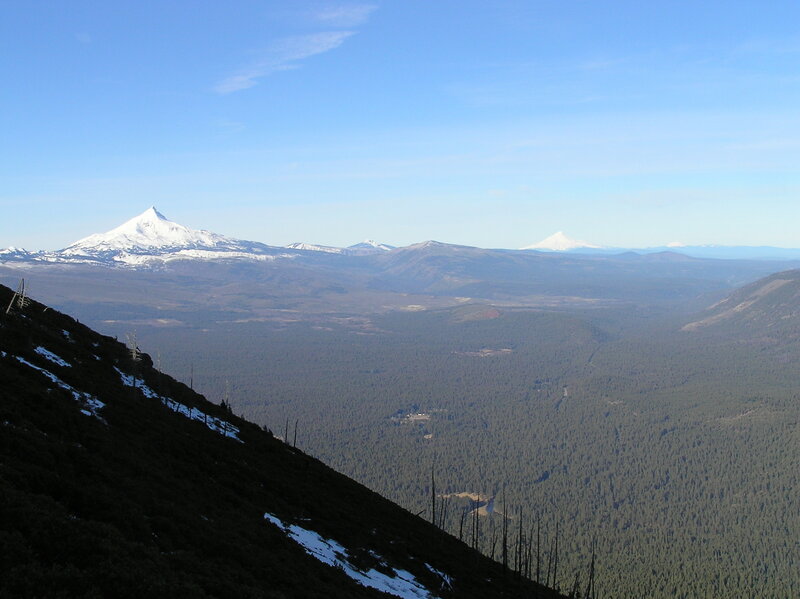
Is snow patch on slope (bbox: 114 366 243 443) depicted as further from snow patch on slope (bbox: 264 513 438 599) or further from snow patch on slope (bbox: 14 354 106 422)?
snow patch on slope (bbox: 264 513 438 599)

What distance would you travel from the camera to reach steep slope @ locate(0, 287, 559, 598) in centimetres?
1716

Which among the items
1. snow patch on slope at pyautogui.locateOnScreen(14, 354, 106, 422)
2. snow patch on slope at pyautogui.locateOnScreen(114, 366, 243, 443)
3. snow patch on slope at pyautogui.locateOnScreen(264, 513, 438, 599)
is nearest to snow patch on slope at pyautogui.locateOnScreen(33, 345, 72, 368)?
snow patch on slope at pyautogui.locateOnScreen(14, 354, 106, 422)

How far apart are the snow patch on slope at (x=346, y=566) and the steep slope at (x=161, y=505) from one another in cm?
13

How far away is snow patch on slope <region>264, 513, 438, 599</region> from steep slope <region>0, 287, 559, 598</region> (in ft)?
0.44

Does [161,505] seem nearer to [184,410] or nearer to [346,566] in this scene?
[346,566]

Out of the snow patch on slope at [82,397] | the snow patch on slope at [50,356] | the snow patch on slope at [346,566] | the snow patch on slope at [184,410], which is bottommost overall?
the snow patch on slope at [346,566]

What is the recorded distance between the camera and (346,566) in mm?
32438

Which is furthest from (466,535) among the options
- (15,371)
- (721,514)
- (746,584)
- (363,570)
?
(15,371)

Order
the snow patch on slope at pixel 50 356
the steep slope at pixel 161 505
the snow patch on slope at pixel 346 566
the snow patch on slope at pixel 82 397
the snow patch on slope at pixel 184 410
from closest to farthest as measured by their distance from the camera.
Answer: the steep slope at pixel 161 505 < the snow patch on slope at pixel 346 566 < the snow patch on slope at pixel 82 397 < the snow patch on slope at pixel 50 356 < the snow patch on slope at pixel 184 410

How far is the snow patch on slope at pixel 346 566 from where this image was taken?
3156cm

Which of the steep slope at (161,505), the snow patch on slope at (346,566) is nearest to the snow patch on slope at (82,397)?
the steep slope at (161,505)

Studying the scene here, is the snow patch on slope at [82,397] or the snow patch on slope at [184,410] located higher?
the snow patch on slope at [82,397]

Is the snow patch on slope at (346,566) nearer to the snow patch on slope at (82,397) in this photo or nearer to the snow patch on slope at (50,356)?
the snow patch on slope at (82,397)

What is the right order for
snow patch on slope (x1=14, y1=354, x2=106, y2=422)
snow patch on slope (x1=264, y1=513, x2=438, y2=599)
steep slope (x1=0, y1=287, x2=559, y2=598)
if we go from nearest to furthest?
1. steep slope (x1=0, y1=287, x2=559, y2=598)
2. snow patch on slope (x1=264, y1=513, x2=438, y2=599)
3. snow patch on slope (x1=14, y1=354, x2=106, y2=422)
